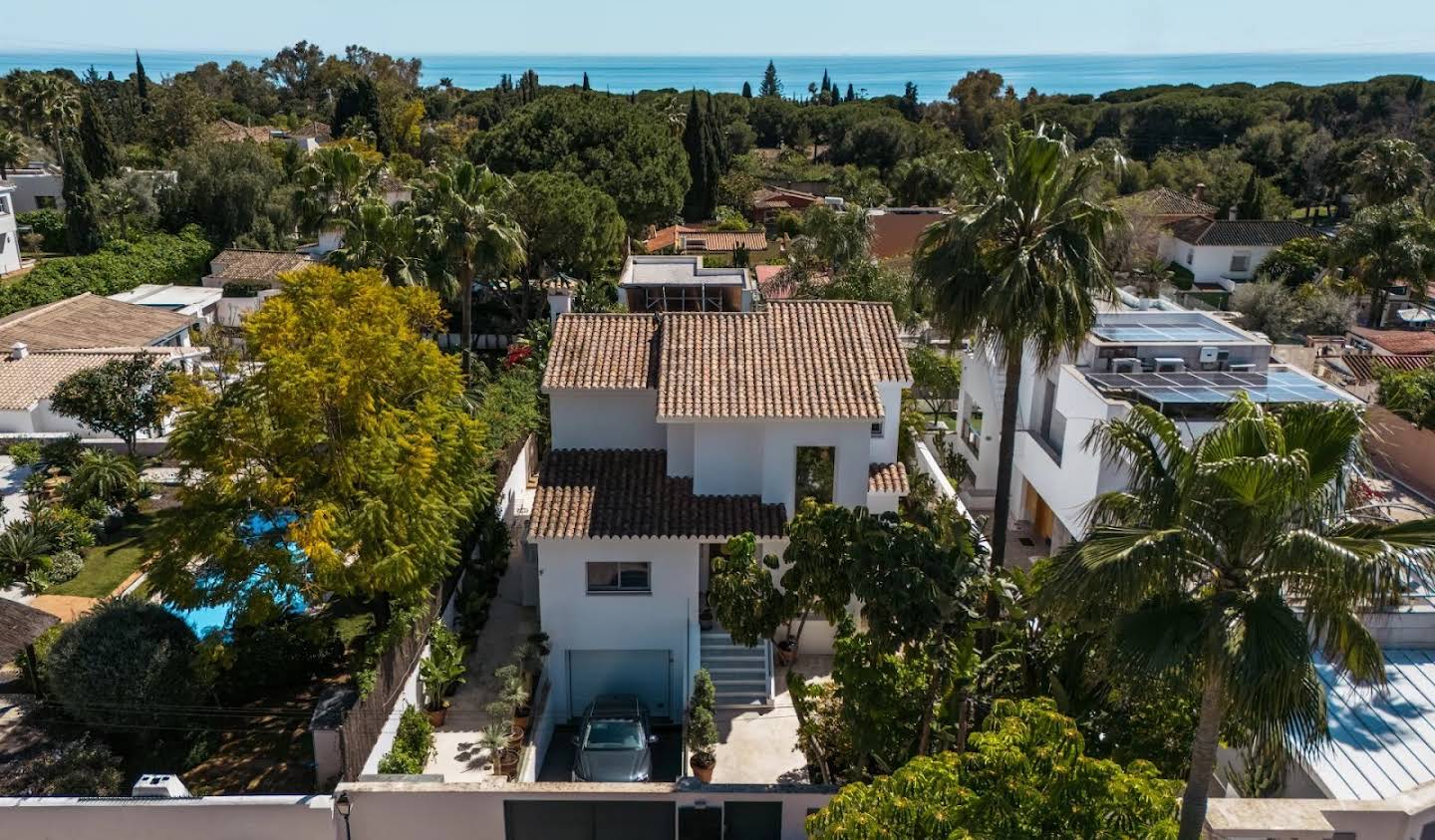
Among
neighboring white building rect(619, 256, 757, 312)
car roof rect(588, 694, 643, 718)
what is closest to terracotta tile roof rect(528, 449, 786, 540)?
car roof rect(588, 694, 643, 718)

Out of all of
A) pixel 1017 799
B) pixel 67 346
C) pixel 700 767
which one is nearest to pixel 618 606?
pixel 700 767

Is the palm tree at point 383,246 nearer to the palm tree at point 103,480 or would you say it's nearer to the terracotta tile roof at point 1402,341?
the palm tree at point 103,480

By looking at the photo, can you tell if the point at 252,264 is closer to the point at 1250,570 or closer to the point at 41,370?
the point at 41,370

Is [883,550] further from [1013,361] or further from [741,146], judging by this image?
[741,146]

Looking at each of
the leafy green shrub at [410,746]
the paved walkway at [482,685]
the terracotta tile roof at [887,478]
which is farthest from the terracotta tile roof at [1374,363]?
the leafy green shrub at [410,746]

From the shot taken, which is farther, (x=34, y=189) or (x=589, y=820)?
(x=34, y=189)

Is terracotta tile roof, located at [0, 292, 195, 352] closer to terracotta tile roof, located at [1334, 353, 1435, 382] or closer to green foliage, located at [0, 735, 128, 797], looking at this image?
green foliage, located at [0, 735, 128, 797]
